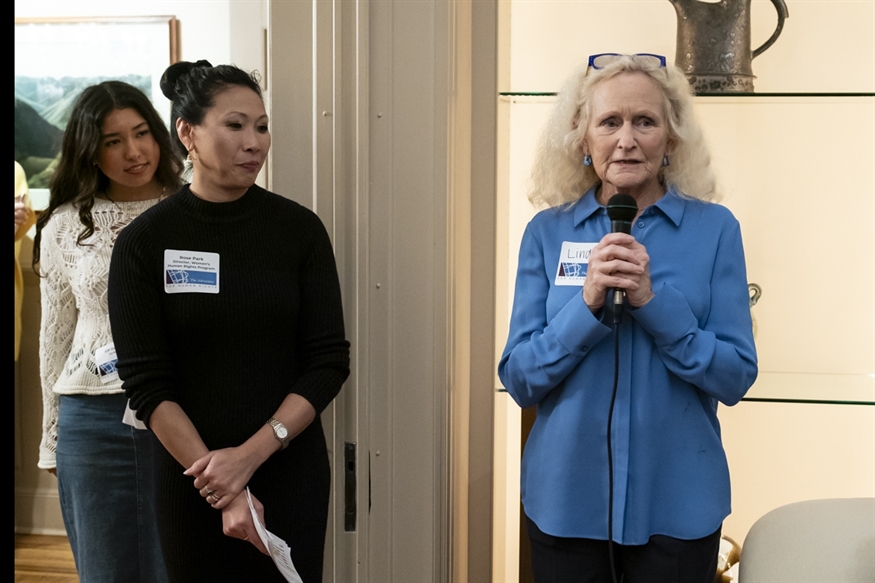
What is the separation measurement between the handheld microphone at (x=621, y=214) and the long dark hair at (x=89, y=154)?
3.36 feet

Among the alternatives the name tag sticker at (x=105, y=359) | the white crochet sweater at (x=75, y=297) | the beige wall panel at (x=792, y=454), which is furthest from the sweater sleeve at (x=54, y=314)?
the beige wall panel at (x=792, y=454)

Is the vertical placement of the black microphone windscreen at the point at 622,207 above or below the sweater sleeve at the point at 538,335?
above

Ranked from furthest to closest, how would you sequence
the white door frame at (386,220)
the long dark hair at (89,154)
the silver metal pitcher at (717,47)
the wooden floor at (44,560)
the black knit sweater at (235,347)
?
the wooden floor at (44,560)
the long dark hair at (89,154)
the silver metal pitcher at (717,47)
the white door frame at (386,220)
the black knit sweater at (235,347)

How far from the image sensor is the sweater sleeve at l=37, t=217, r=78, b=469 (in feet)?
5.75

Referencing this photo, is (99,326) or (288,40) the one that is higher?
(288,40)

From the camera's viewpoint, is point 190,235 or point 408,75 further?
point 408,75

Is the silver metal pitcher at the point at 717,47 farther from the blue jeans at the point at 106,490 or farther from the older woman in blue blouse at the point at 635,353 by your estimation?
the blue jeans at the point at 106,490

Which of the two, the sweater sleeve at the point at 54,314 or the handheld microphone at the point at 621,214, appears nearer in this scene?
the handheld microphone at the point at 621,214

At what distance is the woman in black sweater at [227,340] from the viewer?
Result: 1251 millimetres

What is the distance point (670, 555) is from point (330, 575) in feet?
2.13

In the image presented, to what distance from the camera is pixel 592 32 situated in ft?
5.88

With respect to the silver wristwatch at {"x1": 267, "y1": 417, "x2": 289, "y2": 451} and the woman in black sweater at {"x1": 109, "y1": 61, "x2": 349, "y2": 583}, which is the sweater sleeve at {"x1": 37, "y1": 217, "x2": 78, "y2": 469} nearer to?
the woman in black sweater at {"x1": 109, "y1": 61, "x2": 349, "y2": 583}
